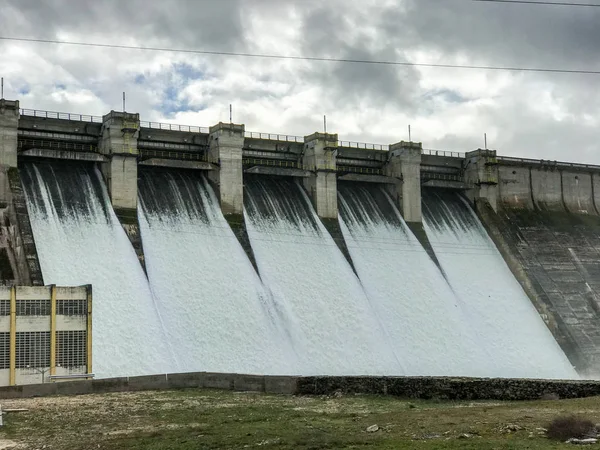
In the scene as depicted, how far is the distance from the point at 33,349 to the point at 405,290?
22.8 meters

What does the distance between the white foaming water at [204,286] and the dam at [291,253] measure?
0.09m

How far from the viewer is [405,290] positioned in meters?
47.2

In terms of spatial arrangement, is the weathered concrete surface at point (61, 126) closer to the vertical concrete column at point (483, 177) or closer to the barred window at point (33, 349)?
the barred window at point (33, 349)

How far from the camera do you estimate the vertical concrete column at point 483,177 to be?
5794 cm

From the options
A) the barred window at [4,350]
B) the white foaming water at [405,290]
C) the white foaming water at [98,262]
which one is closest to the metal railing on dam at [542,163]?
the white foaming water at [405,290]

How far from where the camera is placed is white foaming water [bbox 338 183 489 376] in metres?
43.5

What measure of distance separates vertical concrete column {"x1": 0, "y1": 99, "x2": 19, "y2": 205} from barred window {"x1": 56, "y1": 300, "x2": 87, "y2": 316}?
11.0 m

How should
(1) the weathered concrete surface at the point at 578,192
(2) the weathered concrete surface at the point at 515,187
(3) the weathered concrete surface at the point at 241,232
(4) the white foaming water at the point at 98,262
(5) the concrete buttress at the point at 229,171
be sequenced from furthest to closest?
(1) the weathered concrete surface at the point at 578,192 < (2) the weathered concrete surface at the point at 515,187 < (5) the concrete buttress at the point at 229,171 < (3) the weathered concrete surface at the point at 241,232 < (4) the white foaming water at the point at 98,262

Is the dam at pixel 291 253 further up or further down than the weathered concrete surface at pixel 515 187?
further down

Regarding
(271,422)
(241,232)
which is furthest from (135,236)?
(271,422)

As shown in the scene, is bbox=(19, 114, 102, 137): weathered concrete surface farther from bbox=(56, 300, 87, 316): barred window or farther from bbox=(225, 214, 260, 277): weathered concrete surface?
bbox=(56, 300, 87, 316): barred window

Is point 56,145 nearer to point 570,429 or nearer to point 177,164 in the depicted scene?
point 177,164

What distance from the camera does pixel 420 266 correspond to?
4959cm

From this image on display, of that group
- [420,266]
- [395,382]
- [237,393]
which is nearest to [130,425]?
[237,393]
